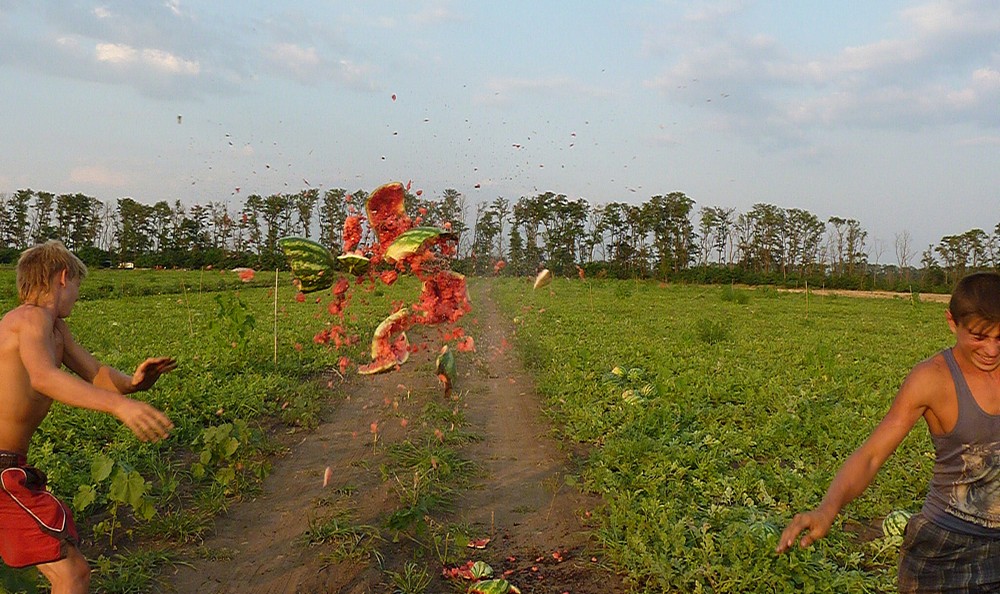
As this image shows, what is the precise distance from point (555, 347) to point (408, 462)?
6.46 m

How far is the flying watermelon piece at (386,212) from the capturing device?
419 cm

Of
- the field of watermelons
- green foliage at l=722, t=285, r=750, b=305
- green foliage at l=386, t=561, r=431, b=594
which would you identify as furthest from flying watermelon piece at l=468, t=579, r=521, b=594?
green foliage at l=722, t=285, r=750, b=305

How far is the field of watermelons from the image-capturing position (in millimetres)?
4164

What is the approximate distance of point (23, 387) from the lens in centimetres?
294

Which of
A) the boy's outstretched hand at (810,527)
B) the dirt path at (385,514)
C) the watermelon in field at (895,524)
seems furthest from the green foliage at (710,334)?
the boy's outstretched hand at (810,527)

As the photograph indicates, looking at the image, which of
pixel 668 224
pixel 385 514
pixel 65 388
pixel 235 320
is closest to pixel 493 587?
pixel 385 514

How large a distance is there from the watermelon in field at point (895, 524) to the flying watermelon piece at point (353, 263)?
389cm

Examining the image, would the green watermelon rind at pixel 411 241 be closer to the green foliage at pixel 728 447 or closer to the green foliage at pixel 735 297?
the green foliage at pixel 728 447

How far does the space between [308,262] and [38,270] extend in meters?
1.41

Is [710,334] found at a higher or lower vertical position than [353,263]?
lower

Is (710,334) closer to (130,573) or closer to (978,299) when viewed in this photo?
(978,299)

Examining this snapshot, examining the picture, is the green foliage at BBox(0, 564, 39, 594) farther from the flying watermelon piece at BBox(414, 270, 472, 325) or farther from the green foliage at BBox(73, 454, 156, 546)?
the flying watermelon piece at BBox(414, 270, 472, 325)

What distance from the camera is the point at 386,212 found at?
13.8ft

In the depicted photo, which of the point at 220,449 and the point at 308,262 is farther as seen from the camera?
the point at 220,449
